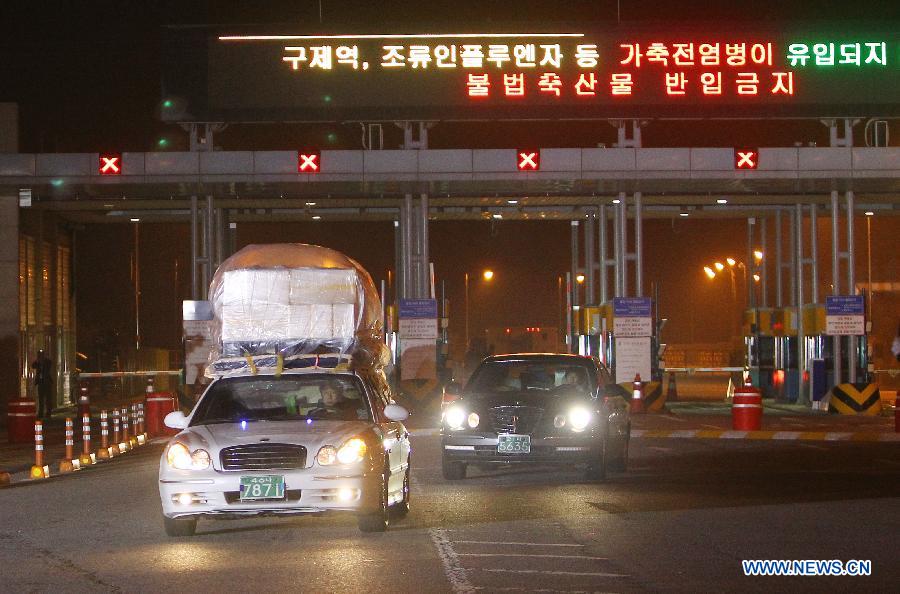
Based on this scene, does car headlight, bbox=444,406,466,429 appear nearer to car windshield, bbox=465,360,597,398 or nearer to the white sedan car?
car windshield, bbox=465,360,597,398

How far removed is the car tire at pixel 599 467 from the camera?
16.0 metres

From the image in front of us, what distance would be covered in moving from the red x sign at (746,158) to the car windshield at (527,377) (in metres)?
12.0

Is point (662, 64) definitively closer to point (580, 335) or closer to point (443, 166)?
point (443, 166)

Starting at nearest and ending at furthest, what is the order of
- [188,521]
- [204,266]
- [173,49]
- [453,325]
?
[188,521], [173,49], [204,266], [453,325]

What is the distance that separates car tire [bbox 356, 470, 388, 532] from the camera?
11.5 m

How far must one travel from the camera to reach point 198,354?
26828 millimetres

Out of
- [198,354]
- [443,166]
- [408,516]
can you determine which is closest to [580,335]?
[443,166]

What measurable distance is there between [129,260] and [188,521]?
1514 inches

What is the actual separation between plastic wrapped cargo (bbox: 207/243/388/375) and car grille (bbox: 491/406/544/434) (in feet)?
23.3

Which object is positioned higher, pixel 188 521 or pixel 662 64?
pixel 662 64

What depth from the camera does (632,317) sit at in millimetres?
31047

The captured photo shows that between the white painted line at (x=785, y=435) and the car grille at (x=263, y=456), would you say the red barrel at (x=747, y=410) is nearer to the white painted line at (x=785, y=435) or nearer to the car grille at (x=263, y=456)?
the white painted line at (x=785, y=435)

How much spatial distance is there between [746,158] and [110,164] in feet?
42.7

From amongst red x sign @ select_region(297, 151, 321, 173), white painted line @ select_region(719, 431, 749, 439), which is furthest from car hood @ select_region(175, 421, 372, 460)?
red x sign @ select_region(297, 151, 321, 173)
